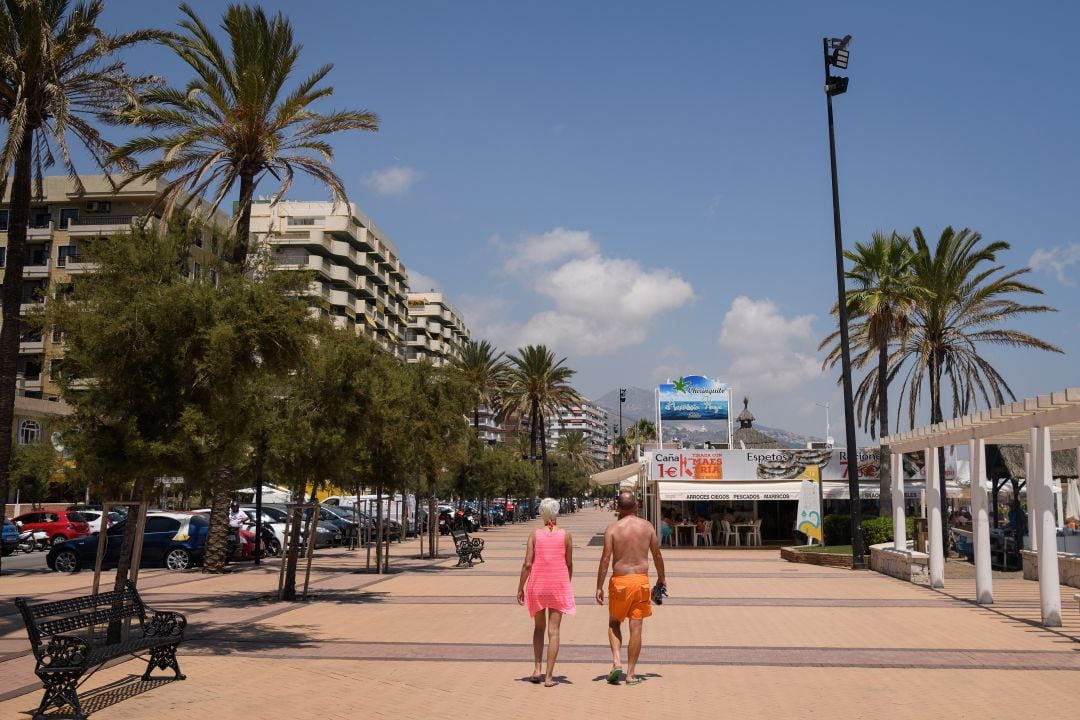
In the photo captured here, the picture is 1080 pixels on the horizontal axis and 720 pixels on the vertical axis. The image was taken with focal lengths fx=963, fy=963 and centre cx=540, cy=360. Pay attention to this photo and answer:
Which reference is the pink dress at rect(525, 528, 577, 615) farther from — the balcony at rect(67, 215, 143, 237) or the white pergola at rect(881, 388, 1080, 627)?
the balcony at rect(67, 215, 143, 237)

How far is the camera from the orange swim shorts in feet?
28.8

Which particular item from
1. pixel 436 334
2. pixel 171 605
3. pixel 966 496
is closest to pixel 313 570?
pixel 171 605

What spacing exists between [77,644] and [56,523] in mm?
30078

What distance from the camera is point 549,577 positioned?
881cm

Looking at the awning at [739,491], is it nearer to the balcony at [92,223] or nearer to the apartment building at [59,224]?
the apartment building at [59,224]

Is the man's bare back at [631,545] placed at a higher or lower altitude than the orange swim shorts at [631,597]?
higher

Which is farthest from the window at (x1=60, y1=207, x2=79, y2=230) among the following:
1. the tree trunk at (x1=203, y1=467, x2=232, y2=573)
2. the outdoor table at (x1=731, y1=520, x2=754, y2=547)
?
the outdoor table at (x1=731, y1=520, x2=754, y2=547)

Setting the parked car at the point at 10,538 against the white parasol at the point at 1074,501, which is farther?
the parked car at the point at 10,538

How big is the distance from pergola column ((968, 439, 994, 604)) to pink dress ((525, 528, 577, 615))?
9956 millimetres

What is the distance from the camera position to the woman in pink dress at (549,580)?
8.78 m

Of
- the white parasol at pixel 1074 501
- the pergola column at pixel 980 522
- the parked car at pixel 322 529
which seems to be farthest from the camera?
the parked car at pixel 322 529

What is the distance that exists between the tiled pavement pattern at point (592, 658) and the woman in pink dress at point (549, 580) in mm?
482

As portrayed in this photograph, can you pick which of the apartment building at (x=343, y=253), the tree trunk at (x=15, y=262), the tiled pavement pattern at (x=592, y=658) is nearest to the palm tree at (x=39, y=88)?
the tree trunk at (x=15, y=262)

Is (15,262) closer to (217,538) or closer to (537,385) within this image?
(217,538)
